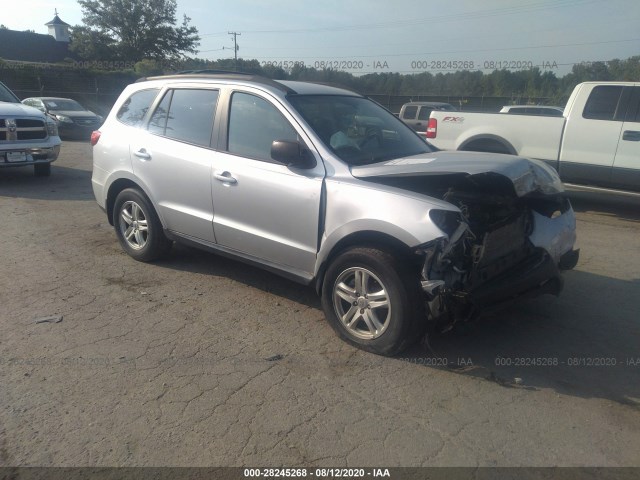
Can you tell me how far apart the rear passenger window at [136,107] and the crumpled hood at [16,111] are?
529 cm

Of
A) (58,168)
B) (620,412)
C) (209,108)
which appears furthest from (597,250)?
(58,168)

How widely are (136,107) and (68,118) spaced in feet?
51.7

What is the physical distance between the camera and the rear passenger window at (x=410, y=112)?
2007cm

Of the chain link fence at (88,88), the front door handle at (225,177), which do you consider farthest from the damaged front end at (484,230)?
the chain link fence at (88,88)

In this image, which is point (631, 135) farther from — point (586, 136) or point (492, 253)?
point (492, 253)

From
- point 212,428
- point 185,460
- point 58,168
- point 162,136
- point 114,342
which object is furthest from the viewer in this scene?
point 58,168

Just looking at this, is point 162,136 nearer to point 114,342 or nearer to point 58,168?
point 114,342

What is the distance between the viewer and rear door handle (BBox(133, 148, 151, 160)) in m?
5.44

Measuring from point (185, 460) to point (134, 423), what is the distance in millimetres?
484

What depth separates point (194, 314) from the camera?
466cm

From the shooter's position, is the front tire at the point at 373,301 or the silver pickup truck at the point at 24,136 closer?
the front tire at the point at 373,301

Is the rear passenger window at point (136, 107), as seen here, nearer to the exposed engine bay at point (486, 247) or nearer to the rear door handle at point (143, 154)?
the rear door handle at point (143, 154)

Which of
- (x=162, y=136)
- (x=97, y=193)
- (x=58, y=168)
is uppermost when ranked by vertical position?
(x=162, y=136)

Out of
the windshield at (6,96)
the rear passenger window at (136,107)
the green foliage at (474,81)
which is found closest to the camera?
the rear passenger window at (136,107)
